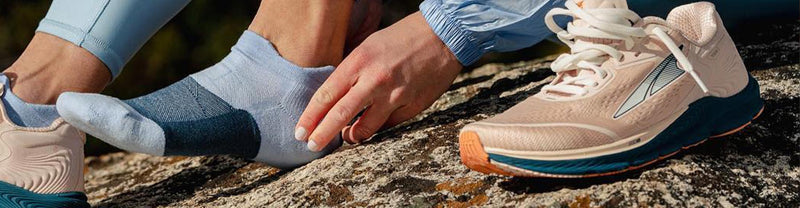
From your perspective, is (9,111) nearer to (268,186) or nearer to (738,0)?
(268,186)

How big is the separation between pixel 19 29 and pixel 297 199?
6.42 ft

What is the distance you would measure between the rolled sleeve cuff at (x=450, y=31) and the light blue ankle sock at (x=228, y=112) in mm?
195

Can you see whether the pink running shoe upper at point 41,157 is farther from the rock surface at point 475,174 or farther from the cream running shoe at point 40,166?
the rock surface at point 475,174

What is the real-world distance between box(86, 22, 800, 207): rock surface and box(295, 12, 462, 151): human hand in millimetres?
48

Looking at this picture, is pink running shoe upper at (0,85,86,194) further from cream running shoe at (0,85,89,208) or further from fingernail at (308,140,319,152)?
fingernail at (308,140,319,152)

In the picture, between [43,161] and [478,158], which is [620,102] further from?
[43,161]

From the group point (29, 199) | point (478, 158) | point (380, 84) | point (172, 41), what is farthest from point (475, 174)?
point (172, 41)

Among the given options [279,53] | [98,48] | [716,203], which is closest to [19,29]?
[98,48]

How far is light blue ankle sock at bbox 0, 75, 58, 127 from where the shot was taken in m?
1.47

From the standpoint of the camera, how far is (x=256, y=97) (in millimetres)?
1479

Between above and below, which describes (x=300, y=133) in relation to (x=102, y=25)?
below

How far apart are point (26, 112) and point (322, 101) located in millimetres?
487

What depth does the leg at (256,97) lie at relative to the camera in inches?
54.2

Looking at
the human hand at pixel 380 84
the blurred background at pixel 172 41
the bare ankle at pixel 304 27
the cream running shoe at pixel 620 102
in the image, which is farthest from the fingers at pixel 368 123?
the blurred background at pixel 172 41
